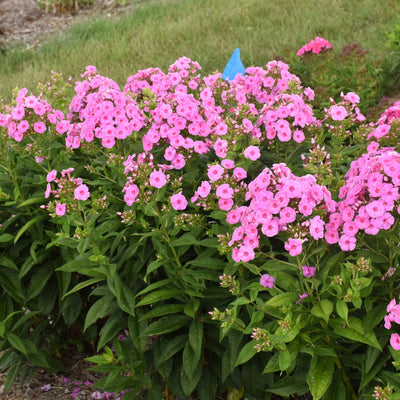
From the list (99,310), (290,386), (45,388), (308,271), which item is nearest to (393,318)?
(308,271)

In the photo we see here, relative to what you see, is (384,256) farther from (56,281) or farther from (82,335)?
(82,335)

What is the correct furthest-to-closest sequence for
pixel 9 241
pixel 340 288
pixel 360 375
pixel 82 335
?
pixel 82 335
pixel 9 241
pixel 360 375
pixel 340 288

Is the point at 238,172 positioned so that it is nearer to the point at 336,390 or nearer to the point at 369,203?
the point at 369,203

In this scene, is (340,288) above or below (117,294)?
above

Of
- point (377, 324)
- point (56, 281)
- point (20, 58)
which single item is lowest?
point (20, 58)

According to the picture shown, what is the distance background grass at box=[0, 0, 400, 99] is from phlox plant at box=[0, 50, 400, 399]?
4777 millimetres

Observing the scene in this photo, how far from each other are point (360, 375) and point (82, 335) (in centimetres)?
179

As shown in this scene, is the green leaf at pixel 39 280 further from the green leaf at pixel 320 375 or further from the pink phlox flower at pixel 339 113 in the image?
the pink phlox flower at pixel 339 113

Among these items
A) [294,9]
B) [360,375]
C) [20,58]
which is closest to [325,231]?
[360,375]

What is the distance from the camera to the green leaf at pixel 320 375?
2.13 meters

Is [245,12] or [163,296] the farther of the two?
[245,12]

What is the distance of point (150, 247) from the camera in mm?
2707

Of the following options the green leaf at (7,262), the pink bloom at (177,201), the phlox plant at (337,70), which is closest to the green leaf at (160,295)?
the pink bloom at (177,201)

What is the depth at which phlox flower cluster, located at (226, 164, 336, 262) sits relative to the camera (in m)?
2.02
